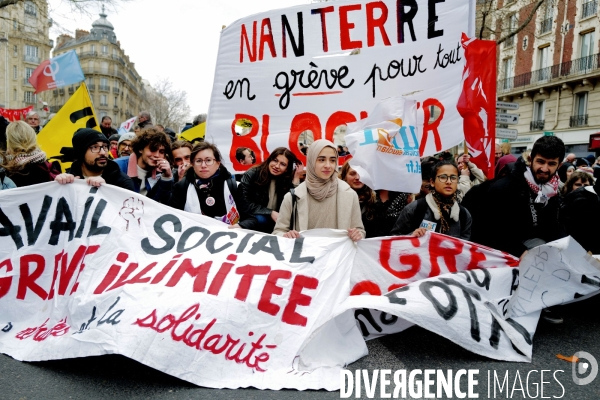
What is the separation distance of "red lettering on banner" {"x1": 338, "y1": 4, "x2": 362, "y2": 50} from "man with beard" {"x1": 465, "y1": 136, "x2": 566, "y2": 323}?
214 centimetres

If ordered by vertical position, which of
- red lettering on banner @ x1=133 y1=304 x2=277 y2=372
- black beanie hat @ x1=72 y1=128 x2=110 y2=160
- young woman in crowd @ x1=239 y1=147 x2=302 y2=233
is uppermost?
black beanie hat @ x1=72 y1=128 x2=110 y2=160

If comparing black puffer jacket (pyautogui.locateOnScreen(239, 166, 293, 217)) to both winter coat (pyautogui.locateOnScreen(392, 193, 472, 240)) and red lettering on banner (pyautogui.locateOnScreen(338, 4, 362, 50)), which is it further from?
red lettering on banner (pyautogui.locateOnScreen(338, 4, 362, 50))

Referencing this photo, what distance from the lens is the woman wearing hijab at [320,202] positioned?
13.0ft

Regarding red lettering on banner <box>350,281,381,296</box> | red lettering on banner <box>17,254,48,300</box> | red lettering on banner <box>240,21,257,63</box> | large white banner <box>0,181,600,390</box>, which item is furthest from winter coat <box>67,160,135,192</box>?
red lettering on banner <box>350,281,381,296</box>

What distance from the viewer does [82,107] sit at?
5887 millimetres

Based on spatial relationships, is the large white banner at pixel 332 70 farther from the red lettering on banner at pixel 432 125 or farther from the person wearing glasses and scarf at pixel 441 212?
the person wearing glasses and scarf at pixel 441 212

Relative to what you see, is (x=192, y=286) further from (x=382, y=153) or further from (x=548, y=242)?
(x=548, y=242)

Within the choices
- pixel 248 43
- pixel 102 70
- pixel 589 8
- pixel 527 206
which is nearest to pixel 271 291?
pixel 527 206

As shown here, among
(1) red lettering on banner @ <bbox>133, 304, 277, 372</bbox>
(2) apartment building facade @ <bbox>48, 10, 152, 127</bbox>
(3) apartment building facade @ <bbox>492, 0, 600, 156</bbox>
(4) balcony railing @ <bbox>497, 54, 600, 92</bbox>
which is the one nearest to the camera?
(1) red lettering on banner @ <bbox>133, 304, 277, 372</bbox>

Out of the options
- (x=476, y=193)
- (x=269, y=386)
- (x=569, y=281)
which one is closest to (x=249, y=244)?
(x=269, y=386)

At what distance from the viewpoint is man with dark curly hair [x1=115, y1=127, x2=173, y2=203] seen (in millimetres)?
4559

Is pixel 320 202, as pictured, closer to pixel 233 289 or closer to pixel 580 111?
pixel 233 289

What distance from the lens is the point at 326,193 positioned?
4.02 meters

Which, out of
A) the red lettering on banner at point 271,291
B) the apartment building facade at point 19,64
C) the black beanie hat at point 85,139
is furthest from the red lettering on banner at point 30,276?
the apartment building facade at point 19,64
